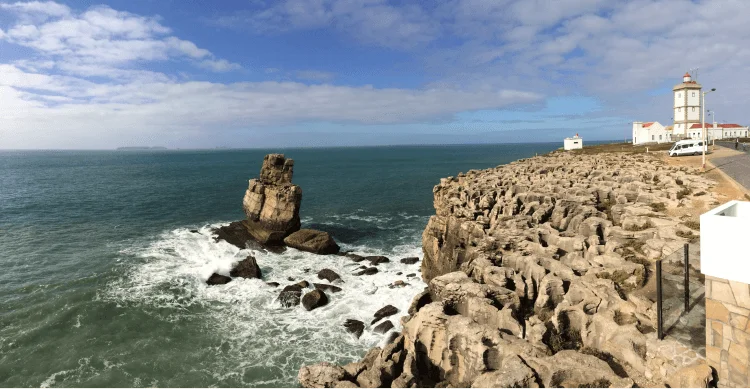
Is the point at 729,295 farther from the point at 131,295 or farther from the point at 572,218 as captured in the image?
the point at 131,295

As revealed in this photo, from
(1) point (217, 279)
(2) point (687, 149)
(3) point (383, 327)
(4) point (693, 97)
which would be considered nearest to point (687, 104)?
(4) point (693, 97)

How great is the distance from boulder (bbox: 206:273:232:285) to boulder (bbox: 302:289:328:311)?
334 inches

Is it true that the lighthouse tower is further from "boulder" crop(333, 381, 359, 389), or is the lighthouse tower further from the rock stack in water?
"boulder" crop(333, 381, 359, 389)

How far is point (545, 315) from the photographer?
45.8 feet

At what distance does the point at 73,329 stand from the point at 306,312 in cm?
1482

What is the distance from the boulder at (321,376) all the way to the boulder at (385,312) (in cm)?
1044

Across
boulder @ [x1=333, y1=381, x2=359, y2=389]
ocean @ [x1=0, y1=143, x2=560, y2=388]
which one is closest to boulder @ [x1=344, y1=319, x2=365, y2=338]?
ocean @ [x1=0, y1=143, x2=560, y2=388]

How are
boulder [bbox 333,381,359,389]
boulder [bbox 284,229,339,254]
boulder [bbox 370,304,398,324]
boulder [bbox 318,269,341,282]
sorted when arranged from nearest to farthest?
boulder [bbox 333,381,359,389] < boulder [bbox 370,304,398,324] < boulder [bbox 318,269,341,282] < boulder [bbox 284,229,339,254]

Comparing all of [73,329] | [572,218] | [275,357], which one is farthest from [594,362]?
[73,329]

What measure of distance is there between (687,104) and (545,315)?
107m

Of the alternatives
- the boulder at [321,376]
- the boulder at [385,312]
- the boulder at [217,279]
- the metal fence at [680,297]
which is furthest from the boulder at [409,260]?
the metal fence at [680,297]

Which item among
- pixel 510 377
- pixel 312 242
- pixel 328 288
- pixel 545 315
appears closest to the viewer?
pixel 510 377

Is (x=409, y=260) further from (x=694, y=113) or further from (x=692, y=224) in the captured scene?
(x=694, y=113)

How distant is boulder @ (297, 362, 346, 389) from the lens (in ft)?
45.3
